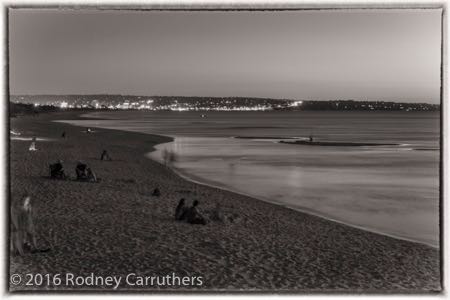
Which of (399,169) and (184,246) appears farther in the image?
(399,169)

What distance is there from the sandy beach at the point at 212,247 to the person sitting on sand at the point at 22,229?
0.21m

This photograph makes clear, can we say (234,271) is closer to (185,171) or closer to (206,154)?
(185,171)

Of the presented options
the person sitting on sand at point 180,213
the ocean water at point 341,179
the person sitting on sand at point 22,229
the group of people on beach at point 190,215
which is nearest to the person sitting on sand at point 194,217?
the group of people on beach at point 190,215

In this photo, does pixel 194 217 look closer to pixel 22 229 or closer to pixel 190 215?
pixel 190 215

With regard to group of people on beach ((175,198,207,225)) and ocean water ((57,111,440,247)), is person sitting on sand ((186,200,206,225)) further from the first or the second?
ocean water ((57,111,440,247))

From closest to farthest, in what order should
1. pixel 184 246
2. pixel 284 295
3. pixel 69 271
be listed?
pixel 284 295
pixel 69 271
pixel 184 246

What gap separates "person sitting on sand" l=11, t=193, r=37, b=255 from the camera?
9.03m

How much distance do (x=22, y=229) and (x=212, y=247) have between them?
3.82 m

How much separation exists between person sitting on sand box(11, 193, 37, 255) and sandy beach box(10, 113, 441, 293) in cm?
21

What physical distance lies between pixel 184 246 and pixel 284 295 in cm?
332

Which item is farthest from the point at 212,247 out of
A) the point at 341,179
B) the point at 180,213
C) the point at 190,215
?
the point at 341,179

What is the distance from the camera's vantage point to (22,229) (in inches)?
370

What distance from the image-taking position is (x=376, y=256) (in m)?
11.4

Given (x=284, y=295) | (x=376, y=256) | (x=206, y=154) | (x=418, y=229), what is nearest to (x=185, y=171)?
(x=206, y=154)
